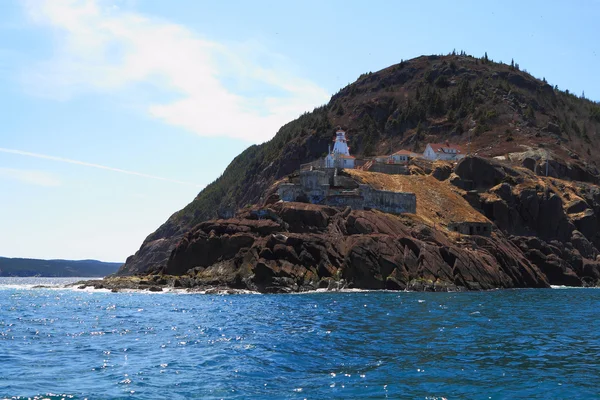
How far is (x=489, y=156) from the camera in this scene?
160m

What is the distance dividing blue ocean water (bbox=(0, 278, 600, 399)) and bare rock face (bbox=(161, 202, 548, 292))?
1016 inches

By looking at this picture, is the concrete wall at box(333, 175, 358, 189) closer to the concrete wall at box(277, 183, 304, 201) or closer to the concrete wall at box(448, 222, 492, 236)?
the concrete wall at box(277, 183, 304, 201)

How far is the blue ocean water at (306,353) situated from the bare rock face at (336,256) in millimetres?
25815

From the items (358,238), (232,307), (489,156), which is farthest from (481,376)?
(489,156)

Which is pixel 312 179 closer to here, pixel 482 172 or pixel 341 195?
pixel 341 195

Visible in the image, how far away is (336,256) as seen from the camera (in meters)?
91.2

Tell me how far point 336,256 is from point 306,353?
56.4m

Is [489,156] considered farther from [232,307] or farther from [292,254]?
[232,307]

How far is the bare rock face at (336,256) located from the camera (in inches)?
3457

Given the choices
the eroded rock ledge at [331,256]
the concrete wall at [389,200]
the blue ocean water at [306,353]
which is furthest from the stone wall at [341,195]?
the blue ocean water at [306,353]

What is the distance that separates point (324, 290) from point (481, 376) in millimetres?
57323

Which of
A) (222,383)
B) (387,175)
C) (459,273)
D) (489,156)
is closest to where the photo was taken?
(222,383)

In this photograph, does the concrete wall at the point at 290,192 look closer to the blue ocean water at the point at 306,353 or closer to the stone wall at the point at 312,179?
the stone wall at the point at 312,179

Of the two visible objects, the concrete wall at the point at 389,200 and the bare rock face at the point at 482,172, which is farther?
the bare rock face at the point at 482,172
